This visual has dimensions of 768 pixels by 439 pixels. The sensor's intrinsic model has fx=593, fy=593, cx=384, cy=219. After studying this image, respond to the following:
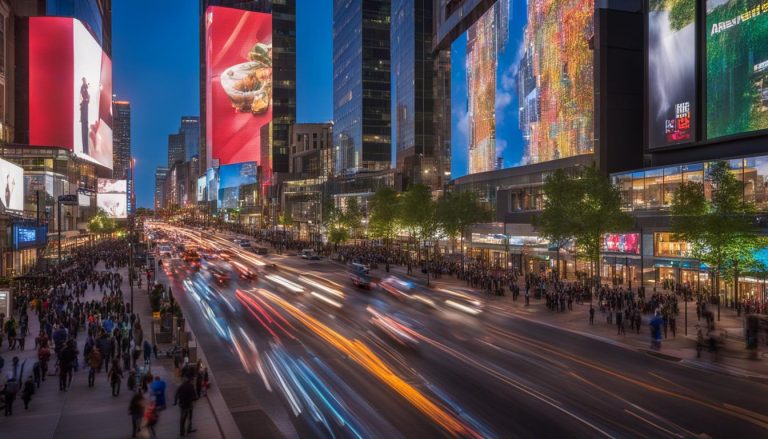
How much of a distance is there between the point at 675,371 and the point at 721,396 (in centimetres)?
352

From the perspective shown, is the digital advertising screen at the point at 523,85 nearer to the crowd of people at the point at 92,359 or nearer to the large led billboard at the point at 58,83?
the crowd of people at the point at 92,359

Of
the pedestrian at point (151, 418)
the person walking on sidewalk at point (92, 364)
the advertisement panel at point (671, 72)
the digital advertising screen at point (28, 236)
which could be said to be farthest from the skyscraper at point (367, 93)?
the pedestrian at point (151, 418)

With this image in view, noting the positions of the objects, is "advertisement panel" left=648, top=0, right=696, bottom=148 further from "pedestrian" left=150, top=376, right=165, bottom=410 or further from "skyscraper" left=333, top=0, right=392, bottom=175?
"skyscraper" left=333, top=0, right=392, bottom=175

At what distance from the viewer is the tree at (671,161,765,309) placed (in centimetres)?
3669

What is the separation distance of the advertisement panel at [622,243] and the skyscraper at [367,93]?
96896mm

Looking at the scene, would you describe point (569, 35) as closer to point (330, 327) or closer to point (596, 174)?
point (596, 174)

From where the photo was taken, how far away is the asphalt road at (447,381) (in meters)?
16.6

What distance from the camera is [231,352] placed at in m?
26.0

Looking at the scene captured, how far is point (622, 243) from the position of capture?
184 feet

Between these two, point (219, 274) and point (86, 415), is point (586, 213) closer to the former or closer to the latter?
point (219, 274)

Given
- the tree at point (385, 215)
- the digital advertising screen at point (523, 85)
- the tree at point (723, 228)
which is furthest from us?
the tree at point (385, 215)

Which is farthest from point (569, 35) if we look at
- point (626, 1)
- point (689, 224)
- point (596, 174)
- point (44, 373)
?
point (44, 373)

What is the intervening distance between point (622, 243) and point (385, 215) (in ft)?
128

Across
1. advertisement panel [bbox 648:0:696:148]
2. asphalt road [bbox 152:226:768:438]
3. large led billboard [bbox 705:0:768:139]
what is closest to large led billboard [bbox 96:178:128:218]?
asphalt road [bbox 152:226:768:438]
